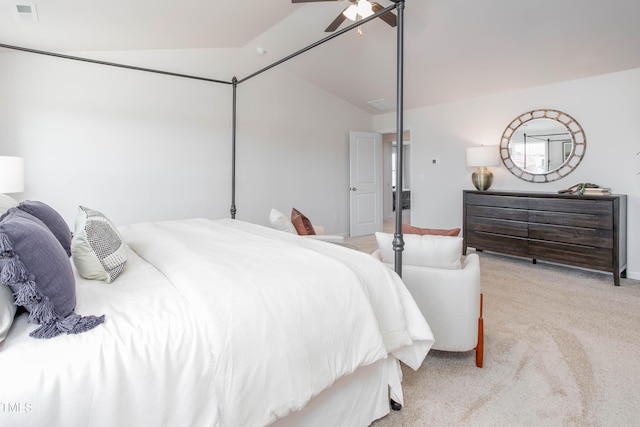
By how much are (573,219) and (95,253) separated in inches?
177

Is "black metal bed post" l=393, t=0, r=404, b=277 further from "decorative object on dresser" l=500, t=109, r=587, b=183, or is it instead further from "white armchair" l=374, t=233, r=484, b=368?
"decorative object on dresser" l=500, t=109, r=587, b=183

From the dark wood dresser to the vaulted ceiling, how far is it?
1.50 metres

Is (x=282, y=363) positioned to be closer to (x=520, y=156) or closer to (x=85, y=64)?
(x=85, y=64)

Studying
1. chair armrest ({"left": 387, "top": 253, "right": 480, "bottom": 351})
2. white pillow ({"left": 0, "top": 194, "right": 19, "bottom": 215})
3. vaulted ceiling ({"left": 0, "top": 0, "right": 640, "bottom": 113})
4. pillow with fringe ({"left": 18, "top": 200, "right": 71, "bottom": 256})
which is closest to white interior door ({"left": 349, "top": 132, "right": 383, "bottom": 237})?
vaulted ceiling ({"left": 0, "top": 0, "right": 640, "bottom": 113})

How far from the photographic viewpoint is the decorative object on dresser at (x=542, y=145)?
14.4 ft

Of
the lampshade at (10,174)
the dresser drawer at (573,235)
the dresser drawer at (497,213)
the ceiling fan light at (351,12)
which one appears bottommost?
the dresser drawer at (573,235)

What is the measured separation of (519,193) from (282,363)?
4199 millimetres

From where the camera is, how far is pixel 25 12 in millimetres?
2795

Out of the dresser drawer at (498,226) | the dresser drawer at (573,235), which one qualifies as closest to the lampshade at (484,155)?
the dresser drawer at (498,226)

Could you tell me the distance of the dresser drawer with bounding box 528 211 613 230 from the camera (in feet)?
12.2

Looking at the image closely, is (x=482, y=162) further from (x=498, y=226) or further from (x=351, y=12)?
(x=351, y=12)

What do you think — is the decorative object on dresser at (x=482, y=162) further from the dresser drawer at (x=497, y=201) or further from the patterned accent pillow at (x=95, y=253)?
the patterned accent pillow at (x=95, y=253)

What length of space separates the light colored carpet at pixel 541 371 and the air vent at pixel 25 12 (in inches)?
146

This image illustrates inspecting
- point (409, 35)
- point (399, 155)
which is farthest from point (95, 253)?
point (409, 35)
